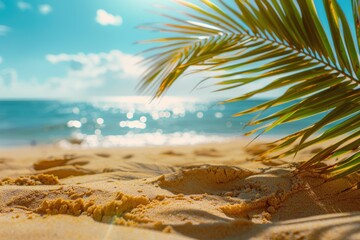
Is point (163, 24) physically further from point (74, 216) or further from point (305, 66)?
point (74, 216)

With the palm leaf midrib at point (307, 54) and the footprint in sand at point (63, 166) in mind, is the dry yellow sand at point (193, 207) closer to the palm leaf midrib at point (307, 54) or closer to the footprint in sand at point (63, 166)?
the palm leaf midrib at point (307, 54)

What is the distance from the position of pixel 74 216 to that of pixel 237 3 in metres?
1.11

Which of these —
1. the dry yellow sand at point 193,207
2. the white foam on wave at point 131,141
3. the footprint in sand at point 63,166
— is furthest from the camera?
the white foam on wave at point 131,141

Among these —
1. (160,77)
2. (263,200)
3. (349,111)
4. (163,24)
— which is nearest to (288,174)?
(263,200)

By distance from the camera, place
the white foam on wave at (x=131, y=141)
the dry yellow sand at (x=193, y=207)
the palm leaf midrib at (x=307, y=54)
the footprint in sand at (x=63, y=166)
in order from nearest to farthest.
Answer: the dry yellow sand at (x=193, y=207), the palm leaf midrib at (x=307, y=54), the footprint in sand at (x=63, y=166), the white foam on wave at (x=131, y=141)

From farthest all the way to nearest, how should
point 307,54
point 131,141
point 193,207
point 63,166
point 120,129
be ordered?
point 120,129 → point 131,141 → point 63,166 → point 307,54 → point 193,207

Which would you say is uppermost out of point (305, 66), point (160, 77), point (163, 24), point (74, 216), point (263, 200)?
point (163, 24)

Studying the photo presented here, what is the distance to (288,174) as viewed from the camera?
175 centimetres

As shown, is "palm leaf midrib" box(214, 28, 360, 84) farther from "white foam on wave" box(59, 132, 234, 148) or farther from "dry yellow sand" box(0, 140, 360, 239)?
"white foam on wave" box(59, 132, 234, 148)

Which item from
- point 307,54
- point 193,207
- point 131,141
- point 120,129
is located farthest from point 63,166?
point 120,129

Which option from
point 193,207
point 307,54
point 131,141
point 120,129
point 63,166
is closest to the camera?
point 193,207

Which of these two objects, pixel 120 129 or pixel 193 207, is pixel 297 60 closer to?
pixel 193 207

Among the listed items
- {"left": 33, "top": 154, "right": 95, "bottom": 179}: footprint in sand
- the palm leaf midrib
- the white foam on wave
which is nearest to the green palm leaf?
the palm leaf midrib

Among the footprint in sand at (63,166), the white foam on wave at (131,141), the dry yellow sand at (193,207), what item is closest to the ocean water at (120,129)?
the white foam on wave at (131,141)
